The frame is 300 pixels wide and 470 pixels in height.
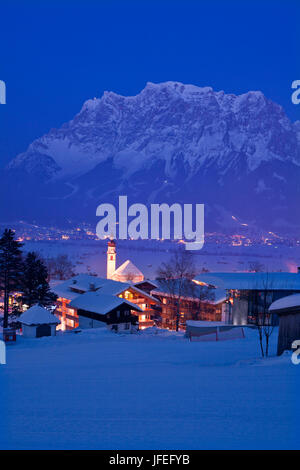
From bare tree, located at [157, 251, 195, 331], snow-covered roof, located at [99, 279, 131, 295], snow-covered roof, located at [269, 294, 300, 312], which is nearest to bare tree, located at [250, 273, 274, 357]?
snow-covered roof, located at [269, 294, 300, 312]

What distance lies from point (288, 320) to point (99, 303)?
25920mm

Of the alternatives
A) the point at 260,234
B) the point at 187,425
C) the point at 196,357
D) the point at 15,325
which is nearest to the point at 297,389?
the point at 187,425

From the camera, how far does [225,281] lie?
2580cm

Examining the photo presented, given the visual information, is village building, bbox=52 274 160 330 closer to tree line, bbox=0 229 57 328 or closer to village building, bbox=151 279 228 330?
village building, bbox=151 279 228 330

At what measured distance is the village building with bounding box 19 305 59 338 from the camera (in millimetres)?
26156

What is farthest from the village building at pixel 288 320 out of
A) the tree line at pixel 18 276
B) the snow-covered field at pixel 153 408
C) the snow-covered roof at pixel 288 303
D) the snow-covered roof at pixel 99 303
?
the snow-covered roof at pixel 99 303

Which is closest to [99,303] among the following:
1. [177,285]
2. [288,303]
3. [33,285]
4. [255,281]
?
[33,285]

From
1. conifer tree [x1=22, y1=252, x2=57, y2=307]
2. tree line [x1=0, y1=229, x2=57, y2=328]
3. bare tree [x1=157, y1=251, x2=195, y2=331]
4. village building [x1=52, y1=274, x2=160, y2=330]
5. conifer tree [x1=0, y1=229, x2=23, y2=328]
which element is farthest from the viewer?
village building [x1=52, y1=274, x2=160, y2=330]

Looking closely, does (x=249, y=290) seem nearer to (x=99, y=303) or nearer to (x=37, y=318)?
(x=37, y=318)

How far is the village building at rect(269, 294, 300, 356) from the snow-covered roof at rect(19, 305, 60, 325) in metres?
18.8

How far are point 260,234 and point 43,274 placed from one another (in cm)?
15395

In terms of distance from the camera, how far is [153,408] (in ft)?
18.7
